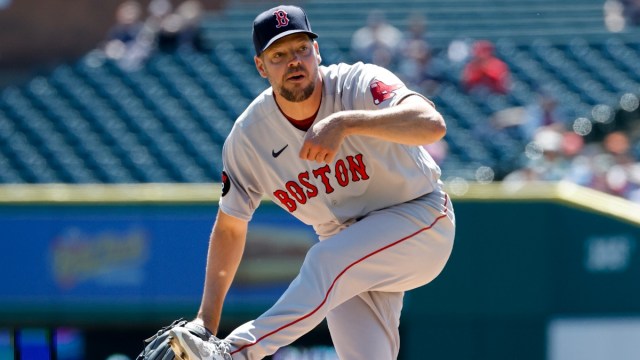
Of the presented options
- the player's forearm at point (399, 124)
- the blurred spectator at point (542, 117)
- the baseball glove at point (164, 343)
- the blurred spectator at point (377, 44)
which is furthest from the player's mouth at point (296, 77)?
the blurred spectator at point (377, 44)

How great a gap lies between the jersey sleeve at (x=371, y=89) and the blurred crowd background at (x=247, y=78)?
551 centimetres

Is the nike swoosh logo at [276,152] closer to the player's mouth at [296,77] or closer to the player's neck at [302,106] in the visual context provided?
the player's neck at [302,106]

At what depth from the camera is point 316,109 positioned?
421 cm

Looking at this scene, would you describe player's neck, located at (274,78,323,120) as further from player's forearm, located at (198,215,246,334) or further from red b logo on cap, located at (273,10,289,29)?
player's forearm, located at (198,215,246,334)

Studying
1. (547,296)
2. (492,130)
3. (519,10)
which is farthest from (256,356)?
(519,10)

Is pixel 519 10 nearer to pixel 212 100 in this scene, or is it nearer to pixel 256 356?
pixel 212 100

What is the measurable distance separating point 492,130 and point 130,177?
11.1ft

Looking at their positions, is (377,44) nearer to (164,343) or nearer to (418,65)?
(418,65)

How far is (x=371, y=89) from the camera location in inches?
161

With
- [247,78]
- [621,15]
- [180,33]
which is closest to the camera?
[247,78]

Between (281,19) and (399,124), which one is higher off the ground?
(281,19)

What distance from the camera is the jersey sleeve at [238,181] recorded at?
431 cm

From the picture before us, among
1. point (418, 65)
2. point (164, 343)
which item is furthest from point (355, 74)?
point (418, 65)

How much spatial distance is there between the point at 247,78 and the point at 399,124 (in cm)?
888
